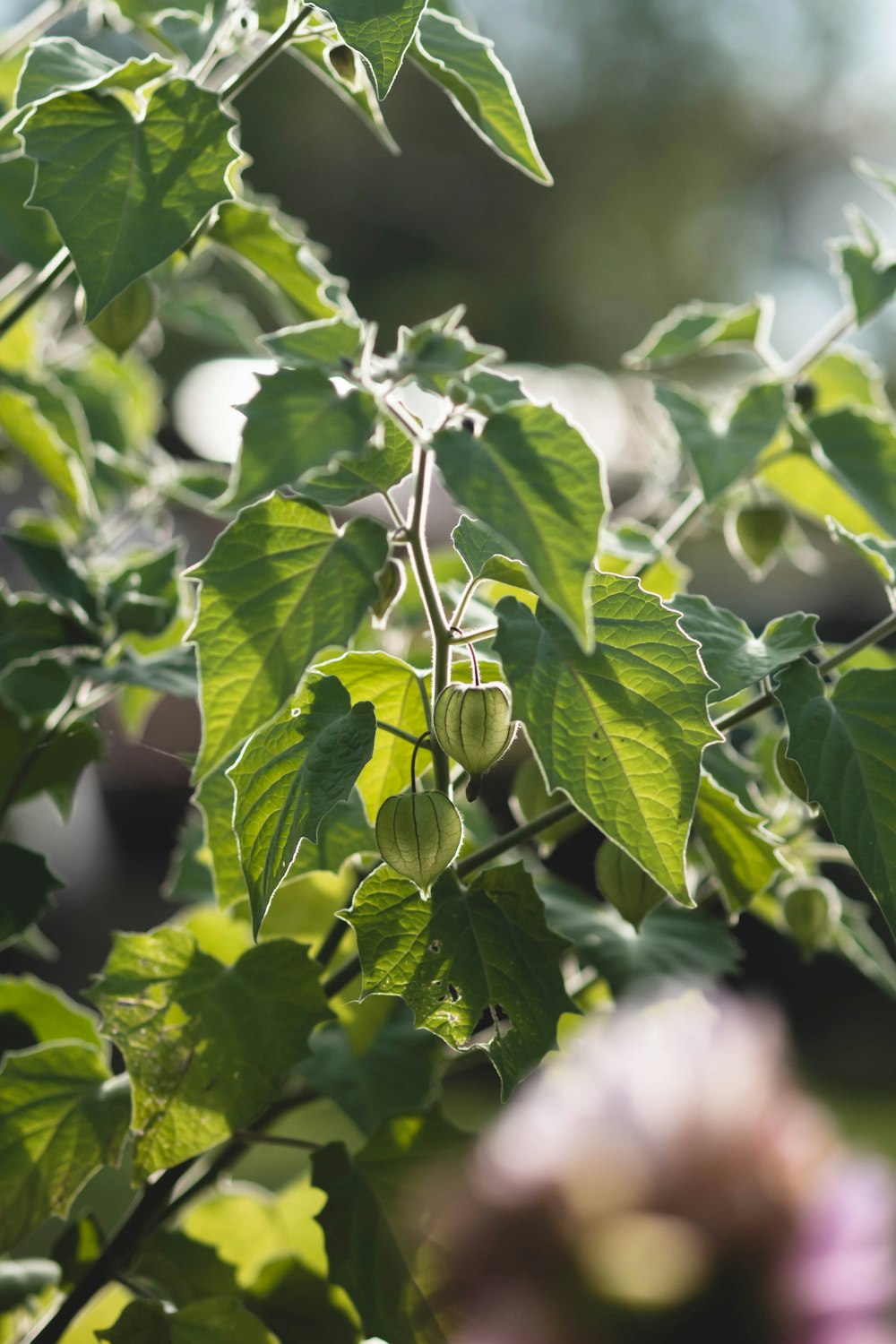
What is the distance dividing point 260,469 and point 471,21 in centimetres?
32

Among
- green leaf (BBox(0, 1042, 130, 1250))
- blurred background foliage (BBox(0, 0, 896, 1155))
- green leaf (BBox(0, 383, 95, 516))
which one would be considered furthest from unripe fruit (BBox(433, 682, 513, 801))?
blurred background foliage (BBox(0, 0, 896, 1155))

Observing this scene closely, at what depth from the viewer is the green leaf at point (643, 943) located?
47cm

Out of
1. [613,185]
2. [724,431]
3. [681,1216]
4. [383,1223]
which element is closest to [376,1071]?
[383,1223]

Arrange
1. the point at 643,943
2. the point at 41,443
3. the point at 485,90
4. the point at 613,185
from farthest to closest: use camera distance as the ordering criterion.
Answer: the point at 613,185, the point at 41,443, the point at 643,943, the point at 485,90

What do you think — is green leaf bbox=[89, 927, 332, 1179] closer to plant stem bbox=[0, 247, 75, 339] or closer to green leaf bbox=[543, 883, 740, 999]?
green leaf bbox=[543, 883, 740, 999]

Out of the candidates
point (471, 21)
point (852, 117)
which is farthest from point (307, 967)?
point (852, 117)

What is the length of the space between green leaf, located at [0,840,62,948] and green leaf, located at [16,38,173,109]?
29 centimetres

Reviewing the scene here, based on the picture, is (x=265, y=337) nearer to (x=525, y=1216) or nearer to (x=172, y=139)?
(x=172, y=139)

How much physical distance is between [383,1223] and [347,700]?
20 cm

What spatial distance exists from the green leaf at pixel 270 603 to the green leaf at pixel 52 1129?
0.21m

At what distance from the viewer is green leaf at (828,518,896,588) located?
0.43 metres

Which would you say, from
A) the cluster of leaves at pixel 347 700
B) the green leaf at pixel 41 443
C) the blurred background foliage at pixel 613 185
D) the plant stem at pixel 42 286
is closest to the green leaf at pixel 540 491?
the cluster of leaves at pixel 347 700

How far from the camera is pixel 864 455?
1.77 ft

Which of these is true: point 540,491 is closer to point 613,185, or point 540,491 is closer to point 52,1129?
point 52,1129
